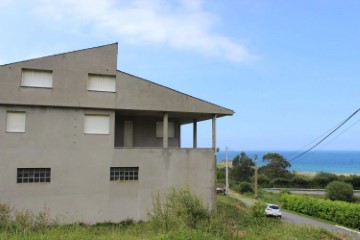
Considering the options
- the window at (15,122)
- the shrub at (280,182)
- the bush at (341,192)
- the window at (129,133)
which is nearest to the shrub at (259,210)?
the window at (129,133)

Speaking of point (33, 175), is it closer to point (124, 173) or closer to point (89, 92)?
point (124, 173)

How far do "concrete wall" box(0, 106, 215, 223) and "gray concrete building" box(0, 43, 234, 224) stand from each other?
0.16 ft

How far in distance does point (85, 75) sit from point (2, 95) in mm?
4390

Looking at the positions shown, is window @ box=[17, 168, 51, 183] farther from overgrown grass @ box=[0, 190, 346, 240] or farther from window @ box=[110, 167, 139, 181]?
overgrown grass @ box=[0, 190, 346, 240]

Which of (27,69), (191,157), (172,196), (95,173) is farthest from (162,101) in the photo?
(172,196)

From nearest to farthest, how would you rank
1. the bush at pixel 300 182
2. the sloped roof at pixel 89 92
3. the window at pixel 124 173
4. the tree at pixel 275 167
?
the sloped roof at pixel 89 92
the window at pixel 124 173
the bush at pixel 300 182
the tree at pixel 275 167

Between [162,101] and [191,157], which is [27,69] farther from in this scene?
[191,157]

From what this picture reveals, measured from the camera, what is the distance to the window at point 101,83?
65.5ft

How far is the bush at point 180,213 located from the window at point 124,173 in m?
8.26

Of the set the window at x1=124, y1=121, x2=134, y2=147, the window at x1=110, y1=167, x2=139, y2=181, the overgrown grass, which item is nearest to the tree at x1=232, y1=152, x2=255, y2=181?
the window at x1=124, y1=121, x2=134, y2=147

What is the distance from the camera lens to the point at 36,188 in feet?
61.3

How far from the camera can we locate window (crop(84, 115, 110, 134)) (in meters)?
19.8

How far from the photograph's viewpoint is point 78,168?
19.5 metres

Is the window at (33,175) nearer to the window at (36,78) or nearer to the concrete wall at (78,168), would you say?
the concrete wall at (78,168)
